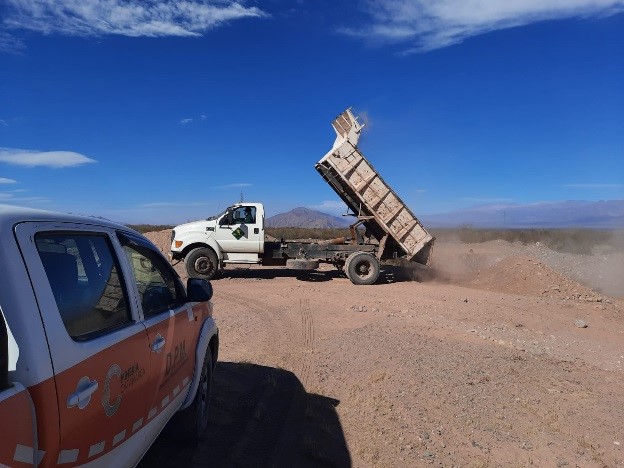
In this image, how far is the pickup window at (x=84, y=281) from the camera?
7.59 feet

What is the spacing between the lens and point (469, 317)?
10.8 m

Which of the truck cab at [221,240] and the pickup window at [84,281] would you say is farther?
the truck cab at [221,240]

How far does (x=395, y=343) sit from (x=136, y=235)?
558 cm

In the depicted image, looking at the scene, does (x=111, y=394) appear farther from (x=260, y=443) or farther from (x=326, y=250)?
(x=326, y=250)

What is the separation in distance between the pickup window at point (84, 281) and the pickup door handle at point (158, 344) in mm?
302

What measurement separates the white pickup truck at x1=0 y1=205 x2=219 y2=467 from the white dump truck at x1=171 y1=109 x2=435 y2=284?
12079 mm

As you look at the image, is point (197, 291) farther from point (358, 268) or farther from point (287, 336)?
point (358, 268)

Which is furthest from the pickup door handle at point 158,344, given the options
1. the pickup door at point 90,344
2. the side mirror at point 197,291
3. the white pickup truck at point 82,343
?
the side mirror at point 197,291

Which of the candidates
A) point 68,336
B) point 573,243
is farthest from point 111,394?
point 573,243

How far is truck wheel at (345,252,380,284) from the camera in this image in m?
16.2

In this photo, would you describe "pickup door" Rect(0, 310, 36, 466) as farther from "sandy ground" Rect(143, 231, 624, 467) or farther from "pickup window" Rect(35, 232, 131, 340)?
"sandy ground" Rect(143, 231, 624, 467)

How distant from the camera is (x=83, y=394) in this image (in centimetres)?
221

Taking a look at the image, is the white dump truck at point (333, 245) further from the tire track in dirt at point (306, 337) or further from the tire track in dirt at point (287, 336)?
the tire track in dirt at point (306, 337)

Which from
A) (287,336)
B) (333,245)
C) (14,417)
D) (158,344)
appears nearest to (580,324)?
(287,336)
